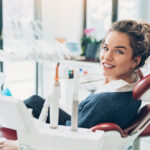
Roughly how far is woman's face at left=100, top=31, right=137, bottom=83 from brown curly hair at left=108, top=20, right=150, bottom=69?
23mm

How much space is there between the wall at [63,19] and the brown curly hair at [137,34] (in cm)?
277

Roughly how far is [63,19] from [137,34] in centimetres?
304

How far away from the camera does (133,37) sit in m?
1.17

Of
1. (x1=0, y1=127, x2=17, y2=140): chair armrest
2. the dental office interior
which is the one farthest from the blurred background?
(x1=0, y1=127, x2=17, y2=140): chair armrest

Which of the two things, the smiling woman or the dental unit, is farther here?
the smiling woman

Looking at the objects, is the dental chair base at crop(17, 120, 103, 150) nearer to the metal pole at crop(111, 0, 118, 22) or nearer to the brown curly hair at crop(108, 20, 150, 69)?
the brown curly hair at crop(108, 20, 150, 69)

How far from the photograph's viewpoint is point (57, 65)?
83 centimetres

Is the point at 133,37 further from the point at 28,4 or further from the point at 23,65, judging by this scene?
the point at 23,65

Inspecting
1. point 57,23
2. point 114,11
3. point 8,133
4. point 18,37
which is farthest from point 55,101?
point 57,23

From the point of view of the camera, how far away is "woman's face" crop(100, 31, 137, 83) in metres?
1.16

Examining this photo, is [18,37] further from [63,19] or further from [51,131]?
[51,131]

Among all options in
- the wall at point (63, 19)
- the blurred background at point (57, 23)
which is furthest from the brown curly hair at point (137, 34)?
the wall at point (63, 19)

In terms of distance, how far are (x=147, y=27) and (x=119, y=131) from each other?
57 centimetres

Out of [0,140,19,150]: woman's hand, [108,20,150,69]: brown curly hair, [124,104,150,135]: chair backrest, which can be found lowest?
[0,140,19,150]: woman's hand
